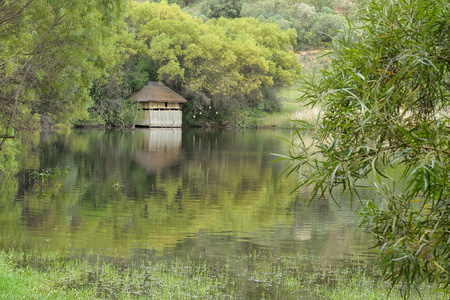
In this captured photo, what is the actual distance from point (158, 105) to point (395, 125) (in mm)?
52999

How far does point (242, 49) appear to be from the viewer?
59.0 metres

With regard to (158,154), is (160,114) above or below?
above

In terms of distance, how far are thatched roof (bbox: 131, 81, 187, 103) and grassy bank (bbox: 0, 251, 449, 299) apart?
44414 millimetres

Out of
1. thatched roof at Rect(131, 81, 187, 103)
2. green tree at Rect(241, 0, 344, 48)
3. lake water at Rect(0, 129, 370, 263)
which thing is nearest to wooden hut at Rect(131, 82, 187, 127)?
thatched roof at Rect(131, 81, 187, 103)

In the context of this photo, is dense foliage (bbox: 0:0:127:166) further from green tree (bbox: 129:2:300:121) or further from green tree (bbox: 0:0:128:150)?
green tree (bbox: 129:2:300:121)

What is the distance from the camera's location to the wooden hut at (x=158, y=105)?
54.7m

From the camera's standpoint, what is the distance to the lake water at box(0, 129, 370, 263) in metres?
12.1

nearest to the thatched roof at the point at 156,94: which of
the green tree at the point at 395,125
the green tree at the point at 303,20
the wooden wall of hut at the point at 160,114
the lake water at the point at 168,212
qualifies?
the wooden wall of hut at the point at 160,114

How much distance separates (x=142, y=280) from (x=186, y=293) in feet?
3.12

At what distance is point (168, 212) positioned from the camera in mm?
16094

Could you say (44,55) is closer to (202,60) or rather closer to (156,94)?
(156,94)

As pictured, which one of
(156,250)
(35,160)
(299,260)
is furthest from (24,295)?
(35,160)

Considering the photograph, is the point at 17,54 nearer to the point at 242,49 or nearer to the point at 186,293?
the point at 186,293

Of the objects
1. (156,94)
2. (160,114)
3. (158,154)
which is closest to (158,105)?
(160,114)
